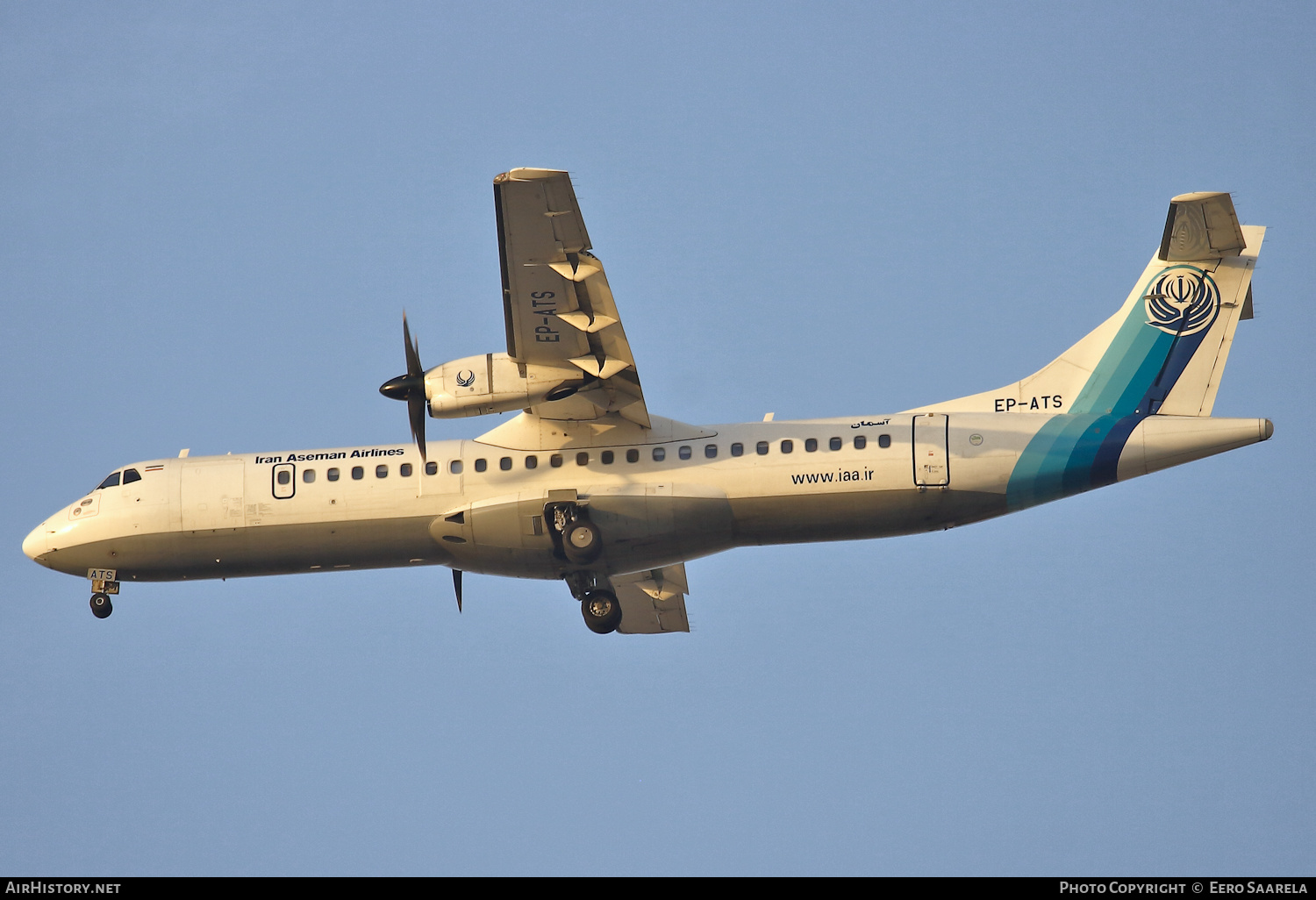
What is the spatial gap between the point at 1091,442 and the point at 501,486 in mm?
10743

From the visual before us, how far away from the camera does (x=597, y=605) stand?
104 ft

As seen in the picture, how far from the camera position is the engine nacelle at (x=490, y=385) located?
94.4 ft

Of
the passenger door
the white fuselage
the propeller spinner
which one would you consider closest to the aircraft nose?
the white fuselage

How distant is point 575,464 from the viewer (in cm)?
3084

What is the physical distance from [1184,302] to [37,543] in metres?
22.6

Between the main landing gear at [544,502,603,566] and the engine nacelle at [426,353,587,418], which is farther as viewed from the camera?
the main landing gear at [544,502,603,566]

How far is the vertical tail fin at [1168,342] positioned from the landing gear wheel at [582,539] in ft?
21.9

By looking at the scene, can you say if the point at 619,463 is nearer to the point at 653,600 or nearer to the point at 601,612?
the point at 601,612

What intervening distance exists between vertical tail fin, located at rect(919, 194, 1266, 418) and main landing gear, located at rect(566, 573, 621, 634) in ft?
23.2

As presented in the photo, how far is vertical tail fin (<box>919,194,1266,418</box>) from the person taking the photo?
98.3 feet

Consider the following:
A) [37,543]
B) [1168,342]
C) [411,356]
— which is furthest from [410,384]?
[1168,342]

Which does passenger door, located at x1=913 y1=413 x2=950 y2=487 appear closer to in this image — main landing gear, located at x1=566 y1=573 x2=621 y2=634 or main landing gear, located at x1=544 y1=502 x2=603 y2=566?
main landing gear, located at x1=544 y1=502 x2=603 y2=566

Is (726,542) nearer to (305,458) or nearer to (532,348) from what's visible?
(532,348)
